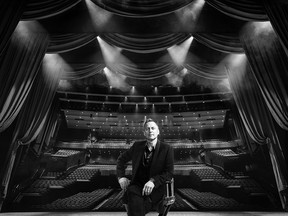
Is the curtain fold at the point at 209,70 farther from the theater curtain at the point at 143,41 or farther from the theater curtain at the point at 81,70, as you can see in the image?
the theater curtain at the point at 81,70

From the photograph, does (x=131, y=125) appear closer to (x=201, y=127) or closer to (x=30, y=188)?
(x=201, y=127)

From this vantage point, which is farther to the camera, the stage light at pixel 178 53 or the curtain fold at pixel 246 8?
the stage light at pixel 178 53

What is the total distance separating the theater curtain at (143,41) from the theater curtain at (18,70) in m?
1.21

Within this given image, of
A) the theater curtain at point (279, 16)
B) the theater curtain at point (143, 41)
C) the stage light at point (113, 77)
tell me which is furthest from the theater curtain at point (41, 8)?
the stage light at point (113, 77)

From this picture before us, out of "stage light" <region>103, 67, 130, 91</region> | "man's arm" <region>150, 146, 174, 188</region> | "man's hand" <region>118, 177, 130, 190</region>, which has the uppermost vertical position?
"stage light" <region>103, 67, 130, 91</region>

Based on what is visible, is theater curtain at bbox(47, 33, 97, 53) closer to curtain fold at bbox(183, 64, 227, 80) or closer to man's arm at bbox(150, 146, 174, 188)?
curtain fold at bbox(183, 64, 227, 80)

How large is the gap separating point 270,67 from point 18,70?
4.13 metres

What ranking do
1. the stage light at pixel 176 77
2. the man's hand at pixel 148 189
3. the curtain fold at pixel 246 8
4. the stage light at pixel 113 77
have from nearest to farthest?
the man's hand at pixel 148 189
the curtain fold at pixel 246 8
the stage light at pixel 113 77
the stage light at pixel 176 77

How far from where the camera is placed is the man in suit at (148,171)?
1182mm

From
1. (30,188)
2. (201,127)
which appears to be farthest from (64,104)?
(201,127)

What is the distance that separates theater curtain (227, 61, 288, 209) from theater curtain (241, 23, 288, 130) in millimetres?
903

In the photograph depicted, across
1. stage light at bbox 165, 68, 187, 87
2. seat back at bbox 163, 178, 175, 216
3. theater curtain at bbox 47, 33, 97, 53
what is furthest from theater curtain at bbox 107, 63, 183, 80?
seat back at bbox 163, 178, 175, 216

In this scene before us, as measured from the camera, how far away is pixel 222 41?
12.0 ft

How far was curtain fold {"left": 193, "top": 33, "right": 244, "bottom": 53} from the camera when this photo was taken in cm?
362
